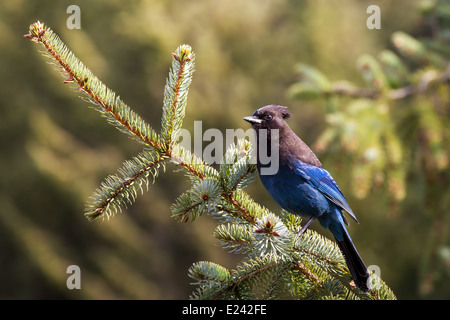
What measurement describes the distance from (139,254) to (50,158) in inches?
118

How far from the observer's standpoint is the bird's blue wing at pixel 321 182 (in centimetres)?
275

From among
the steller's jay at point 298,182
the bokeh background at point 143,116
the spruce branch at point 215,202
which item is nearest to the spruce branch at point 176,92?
the spruce branch at point 215,202

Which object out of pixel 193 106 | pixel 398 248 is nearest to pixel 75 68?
pixel 193 106

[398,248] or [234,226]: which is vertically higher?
[398,248]

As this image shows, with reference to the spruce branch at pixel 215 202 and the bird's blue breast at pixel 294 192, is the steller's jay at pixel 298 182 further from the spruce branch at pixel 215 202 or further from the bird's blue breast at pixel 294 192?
the spruce branch at pixel 215 202

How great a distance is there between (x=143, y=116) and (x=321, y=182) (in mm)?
8546

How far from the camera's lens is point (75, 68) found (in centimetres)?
185

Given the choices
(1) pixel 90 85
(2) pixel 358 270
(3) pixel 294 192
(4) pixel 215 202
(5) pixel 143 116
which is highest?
(5) pixel 143 116

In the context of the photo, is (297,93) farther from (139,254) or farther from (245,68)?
(139,254)

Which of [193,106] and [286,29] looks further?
[286,29]

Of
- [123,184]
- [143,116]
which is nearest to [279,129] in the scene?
[123,184]

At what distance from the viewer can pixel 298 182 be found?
273 centimetres

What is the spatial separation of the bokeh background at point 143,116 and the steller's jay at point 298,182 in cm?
657

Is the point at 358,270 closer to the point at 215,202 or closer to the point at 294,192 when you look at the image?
the point at 294,192
